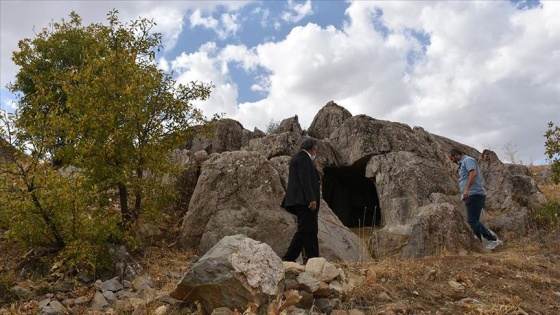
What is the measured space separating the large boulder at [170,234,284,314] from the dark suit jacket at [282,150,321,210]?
2.21 metres

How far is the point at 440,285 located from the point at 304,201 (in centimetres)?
256

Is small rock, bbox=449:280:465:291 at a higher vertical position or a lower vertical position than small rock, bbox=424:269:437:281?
lower

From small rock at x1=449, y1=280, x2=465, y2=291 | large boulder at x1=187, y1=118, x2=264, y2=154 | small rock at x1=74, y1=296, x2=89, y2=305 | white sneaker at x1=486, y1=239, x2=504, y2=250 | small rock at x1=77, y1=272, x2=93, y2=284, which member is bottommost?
small rock at x1=74, y1=296, x2=89, y2=305

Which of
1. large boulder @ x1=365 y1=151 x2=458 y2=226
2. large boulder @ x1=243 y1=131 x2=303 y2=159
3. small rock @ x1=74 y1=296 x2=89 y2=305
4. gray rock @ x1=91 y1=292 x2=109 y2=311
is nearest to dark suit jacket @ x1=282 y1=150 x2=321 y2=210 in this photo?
gray rock @ x1=91 y1=292 x2=109 y2=311

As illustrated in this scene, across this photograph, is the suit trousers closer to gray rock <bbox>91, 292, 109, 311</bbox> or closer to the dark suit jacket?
the dark suit jacket

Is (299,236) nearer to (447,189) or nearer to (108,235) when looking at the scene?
(108,235)

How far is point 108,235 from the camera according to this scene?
28.8 ft

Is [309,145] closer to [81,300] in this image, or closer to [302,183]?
[302,183]

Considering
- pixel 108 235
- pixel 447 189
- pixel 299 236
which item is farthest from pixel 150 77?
pixel 447 189

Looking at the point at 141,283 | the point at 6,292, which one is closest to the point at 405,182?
the point at 141,283

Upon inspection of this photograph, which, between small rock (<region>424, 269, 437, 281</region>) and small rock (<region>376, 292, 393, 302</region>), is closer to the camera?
small rock (<region>376, 292, 393, 302</region>)

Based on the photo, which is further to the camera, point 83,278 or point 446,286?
point 83,278

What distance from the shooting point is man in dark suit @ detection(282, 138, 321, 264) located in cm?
845

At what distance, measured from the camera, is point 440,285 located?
6.99 metres
